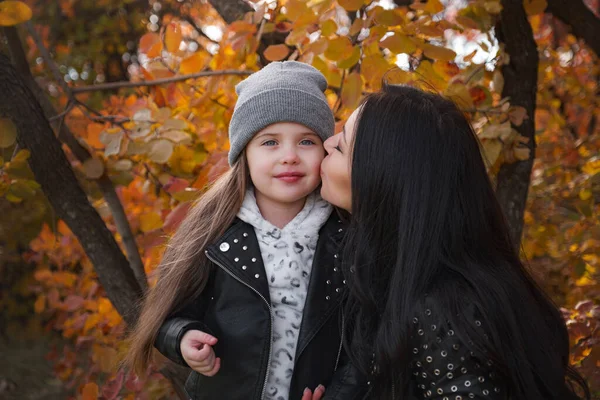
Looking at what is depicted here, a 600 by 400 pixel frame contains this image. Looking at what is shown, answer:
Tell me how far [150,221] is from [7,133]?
613 mm

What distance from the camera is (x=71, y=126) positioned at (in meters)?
2.96

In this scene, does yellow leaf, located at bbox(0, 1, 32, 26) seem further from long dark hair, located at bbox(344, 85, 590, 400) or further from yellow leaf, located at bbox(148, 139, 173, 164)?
long dark hair, located at bbox(344, 85, 590, 400)

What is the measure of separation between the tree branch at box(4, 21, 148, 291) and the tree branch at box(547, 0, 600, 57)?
6.55 feet

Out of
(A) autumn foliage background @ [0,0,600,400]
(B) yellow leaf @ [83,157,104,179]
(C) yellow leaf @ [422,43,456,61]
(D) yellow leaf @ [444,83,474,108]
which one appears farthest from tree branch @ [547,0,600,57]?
(B) yellow leaf @ [83,157,104,179]

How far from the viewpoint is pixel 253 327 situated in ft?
5.86

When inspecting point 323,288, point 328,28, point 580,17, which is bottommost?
point 323,288

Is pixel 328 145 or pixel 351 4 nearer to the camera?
pixel 328 145

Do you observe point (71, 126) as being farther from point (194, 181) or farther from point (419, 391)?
point (419, 391)

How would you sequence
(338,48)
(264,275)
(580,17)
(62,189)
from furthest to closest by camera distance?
1. (580,17)
2. (62,189)
3. (338,48)
4. (264,275)

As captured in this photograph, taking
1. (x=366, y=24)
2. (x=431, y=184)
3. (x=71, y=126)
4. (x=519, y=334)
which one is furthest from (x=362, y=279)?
(x=71, y=126)

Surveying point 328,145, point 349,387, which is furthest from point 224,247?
point 349,387

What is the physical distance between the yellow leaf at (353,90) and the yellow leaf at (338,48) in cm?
9

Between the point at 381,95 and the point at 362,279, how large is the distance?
0.50 meters

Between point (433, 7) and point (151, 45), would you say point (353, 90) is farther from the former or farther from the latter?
point (151, 45)
